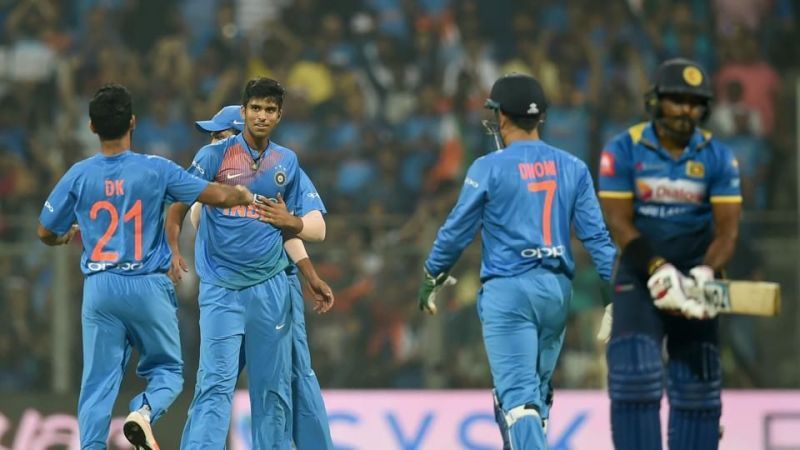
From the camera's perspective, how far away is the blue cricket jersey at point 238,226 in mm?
8172

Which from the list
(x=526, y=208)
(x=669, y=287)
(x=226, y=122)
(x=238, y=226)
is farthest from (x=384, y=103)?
(x=669, y=287)

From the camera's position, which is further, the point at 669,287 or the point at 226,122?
the point at 226,122

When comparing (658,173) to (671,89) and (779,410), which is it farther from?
(779,410)

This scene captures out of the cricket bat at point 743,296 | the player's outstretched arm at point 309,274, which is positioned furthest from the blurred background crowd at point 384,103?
the cricket bat at point 743,296

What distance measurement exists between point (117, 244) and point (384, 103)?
25.0 feet

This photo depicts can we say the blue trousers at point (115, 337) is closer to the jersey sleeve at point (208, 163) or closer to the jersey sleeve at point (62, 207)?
the jersey sleeve at point (62, 207)

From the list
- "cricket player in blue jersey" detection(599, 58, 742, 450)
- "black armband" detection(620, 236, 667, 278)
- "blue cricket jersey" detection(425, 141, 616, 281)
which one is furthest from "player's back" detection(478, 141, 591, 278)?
"black armband" detection(620, 236, 667, 278)

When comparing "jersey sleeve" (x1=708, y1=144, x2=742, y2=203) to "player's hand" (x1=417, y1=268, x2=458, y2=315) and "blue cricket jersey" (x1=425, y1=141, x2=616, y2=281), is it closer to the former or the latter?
"blue cricket jersey" (x1=425, y1=141, x2=616, y2=281)

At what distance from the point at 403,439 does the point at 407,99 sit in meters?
4.75

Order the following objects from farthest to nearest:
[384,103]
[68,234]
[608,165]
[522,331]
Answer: [384,103] < [68,234] < [522,331] < [608,165]

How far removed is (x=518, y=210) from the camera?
307 inches

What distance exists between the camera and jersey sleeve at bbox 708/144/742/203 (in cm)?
673

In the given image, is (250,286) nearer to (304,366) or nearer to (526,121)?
(304,366)

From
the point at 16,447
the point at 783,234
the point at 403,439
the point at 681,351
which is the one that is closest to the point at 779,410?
the point at 783,234
